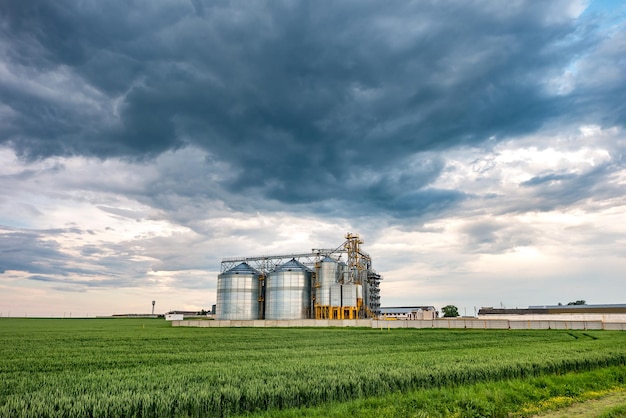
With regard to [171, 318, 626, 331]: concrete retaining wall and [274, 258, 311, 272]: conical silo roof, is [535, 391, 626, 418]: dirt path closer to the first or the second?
[171, 318, 626, 331]: concrete retaining wall

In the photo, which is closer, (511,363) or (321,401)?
(321,401)

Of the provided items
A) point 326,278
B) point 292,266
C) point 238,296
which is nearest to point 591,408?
point 326,278

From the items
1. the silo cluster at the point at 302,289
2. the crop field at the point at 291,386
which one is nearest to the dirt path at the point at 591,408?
the crop field at the point at 291,386

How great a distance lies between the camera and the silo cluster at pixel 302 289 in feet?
346

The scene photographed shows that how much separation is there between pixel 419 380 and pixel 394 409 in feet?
15.7

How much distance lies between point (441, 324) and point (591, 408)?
228 feet

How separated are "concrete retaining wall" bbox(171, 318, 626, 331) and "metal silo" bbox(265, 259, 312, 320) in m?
13.7

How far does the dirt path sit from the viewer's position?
15.3 meters

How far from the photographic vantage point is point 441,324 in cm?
8244

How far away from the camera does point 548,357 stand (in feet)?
83.9

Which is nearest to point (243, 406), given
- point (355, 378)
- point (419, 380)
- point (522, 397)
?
point (355, 378)

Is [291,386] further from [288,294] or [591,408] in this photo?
[288,294]

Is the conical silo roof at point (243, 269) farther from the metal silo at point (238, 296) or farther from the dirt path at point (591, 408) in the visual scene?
the dirt path at point (591, 408)

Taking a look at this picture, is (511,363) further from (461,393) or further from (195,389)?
(195,389)
